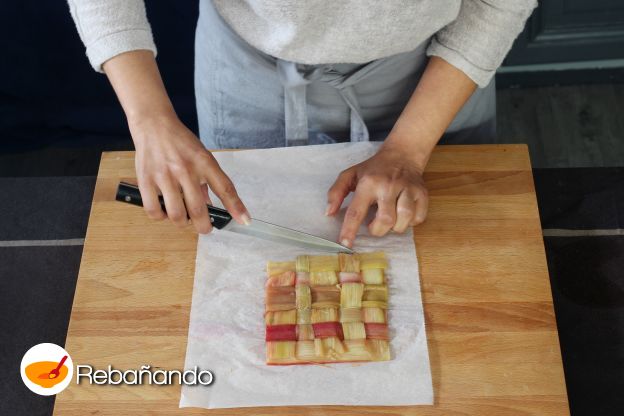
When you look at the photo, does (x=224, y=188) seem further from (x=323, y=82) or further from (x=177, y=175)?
(x=323, y=82)

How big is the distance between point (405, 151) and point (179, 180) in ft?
1.04

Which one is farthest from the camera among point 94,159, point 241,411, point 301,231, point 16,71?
point 94,159

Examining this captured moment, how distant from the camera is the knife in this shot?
2.90 ft

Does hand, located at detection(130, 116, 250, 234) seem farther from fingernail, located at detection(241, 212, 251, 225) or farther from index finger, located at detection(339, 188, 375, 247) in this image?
index finger, located at detection(339, 188, 375, 247)

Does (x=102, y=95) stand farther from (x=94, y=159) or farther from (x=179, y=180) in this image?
(x=179, y=180)

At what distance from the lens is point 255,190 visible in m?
0.98

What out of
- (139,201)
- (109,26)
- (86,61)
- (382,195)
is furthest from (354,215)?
(86,61)

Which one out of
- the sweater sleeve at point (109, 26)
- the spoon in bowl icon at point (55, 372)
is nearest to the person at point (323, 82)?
the sweater sleeve at point (109, 26)

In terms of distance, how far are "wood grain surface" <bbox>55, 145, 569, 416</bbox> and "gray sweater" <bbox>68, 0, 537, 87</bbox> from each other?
169 mm

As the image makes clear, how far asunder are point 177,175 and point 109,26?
0.21 m

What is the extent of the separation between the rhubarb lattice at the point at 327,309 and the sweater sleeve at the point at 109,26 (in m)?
0.34

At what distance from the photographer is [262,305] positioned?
869mm

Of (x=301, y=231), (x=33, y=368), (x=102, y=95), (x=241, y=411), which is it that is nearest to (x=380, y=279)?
(x=301, y=231)

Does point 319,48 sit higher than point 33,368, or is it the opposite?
point 319,48
